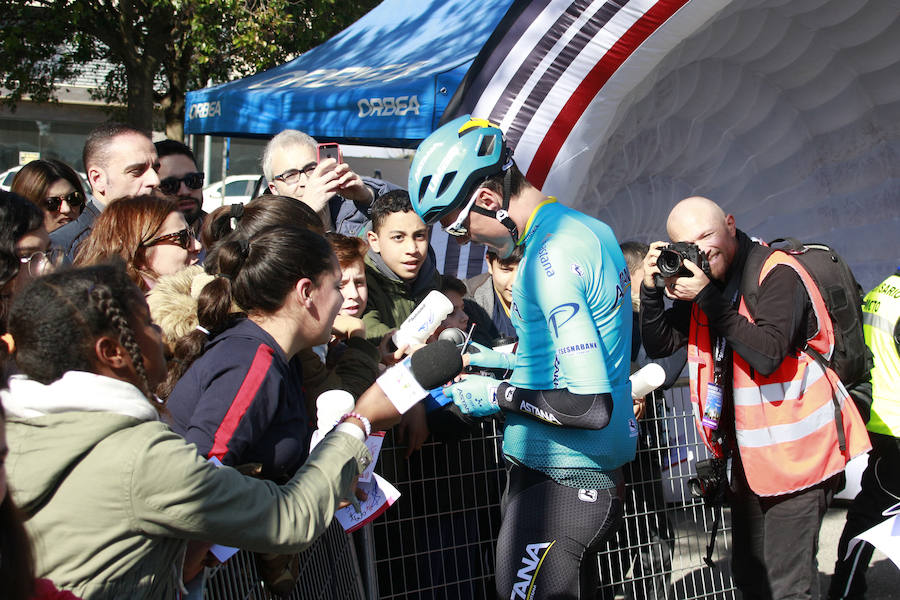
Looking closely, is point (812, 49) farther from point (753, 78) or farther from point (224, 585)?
point (224, 585)

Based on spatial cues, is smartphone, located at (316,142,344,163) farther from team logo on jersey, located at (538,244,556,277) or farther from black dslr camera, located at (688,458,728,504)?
black dslr camera, located at (688,458,728,504)

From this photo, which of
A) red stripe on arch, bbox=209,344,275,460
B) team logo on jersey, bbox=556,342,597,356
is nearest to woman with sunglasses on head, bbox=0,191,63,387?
red stripe on arch, bbox=209,344,275,460

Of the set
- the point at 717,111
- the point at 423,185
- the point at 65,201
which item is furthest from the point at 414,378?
the point at 717,111

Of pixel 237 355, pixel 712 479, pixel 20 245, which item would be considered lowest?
pixel 712 479

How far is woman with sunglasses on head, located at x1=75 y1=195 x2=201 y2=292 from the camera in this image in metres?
3.17

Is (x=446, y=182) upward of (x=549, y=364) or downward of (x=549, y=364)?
upward

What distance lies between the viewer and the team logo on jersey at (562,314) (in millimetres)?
2564

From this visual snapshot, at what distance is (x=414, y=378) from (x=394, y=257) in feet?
6.48

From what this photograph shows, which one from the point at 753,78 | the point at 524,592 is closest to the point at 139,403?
the point at 524,592

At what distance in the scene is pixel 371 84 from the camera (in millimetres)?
7027

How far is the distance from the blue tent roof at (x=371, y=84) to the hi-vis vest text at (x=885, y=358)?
3.36m

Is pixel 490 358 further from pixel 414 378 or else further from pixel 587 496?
pixel 414 378

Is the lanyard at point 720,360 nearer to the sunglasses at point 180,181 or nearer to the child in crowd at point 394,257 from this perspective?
the child in crowd at point 394,257

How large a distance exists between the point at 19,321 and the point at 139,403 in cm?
32
